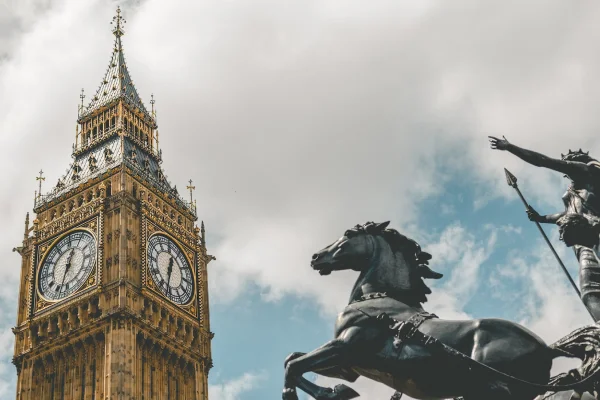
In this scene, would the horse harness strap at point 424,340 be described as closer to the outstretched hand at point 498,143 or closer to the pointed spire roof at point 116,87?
the outstretched hand at point 498,143

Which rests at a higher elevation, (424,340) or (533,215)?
(533,215)

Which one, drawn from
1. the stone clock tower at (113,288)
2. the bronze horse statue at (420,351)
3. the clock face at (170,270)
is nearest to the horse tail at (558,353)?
the bronze horse statue at (420,351)

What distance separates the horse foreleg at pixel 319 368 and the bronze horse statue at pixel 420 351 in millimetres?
11

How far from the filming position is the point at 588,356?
938 cm

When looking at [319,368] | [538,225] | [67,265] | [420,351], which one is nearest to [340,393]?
[319,368]

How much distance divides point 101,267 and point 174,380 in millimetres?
9779

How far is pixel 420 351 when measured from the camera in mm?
9586

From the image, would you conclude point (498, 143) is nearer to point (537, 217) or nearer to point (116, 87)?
point (537, 217)

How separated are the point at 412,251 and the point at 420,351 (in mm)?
1796

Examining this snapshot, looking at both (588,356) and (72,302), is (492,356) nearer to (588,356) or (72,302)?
(588,356)

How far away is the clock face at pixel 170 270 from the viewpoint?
207 ft

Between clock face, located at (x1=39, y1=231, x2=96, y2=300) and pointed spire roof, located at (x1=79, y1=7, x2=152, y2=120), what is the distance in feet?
49.8

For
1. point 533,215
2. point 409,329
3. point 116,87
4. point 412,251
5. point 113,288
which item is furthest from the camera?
point 116,87

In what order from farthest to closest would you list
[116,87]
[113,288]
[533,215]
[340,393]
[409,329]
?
[116,87], [113,288], [533,215], [340,393], [409,329]
